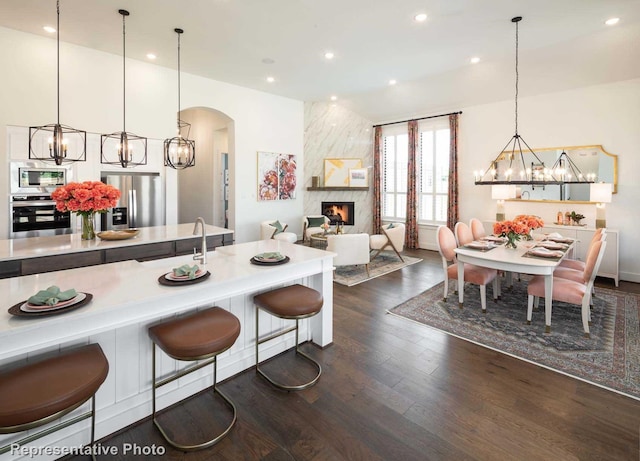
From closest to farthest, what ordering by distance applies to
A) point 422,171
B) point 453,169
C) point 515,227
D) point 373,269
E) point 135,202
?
point 515,227 < point 135,202 < point 373,269 < point 453,169 < point 422,171

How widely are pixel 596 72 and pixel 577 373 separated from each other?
498cm

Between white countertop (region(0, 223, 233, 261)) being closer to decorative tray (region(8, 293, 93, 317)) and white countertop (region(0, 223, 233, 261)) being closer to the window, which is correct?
decorative tray (region(8, 293, 93, 317))

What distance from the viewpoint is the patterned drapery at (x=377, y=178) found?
874 cm

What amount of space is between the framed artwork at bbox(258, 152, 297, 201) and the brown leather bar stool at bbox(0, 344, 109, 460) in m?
5.90

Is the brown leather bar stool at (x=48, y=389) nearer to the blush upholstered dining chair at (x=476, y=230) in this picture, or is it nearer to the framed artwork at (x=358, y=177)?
the blush upholstered dining chair at (x=476, y=230)

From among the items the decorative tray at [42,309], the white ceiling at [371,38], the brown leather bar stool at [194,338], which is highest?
the white ceiling at [371,38]

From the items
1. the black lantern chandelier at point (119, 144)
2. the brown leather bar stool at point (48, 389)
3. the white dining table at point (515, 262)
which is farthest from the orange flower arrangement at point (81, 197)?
the white dining table at point (515, 262)

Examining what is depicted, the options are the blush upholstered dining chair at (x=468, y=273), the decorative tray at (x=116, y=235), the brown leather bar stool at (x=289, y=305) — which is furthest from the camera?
the blush upholstered dining chair at (x=468, y=273)

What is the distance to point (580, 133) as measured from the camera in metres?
5.77

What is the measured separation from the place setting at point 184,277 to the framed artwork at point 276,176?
530 centimetres

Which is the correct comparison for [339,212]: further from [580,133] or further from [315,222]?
[580,133]

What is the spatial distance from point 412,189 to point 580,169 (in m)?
3.22

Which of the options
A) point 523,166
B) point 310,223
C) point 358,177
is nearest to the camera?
point 523,166

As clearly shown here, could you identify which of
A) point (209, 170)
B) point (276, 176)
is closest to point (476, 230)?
point (276, 176)
